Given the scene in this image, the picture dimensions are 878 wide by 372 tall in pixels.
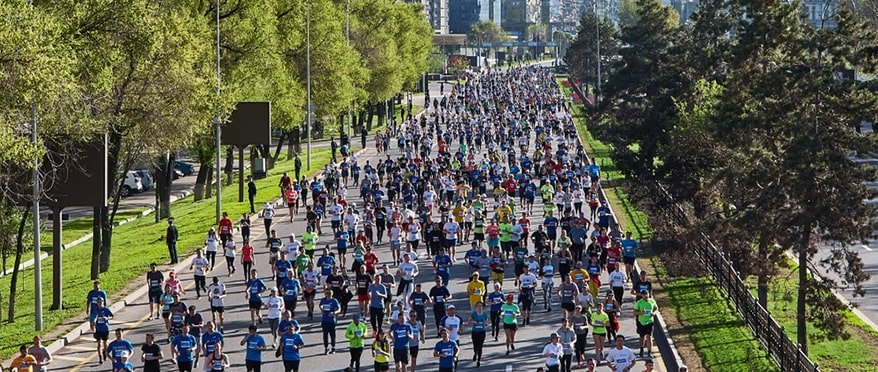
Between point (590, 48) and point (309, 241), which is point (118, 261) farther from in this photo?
point (590, 48)

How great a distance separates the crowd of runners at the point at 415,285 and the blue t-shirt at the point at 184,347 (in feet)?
0.07

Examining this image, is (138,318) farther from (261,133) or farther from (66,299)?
(261,133)

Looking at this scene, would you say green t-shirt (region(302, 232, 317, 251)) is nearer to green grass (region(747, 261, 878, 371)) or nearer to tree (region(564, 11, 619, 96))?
green grass (region(747, 261, 878, 371))

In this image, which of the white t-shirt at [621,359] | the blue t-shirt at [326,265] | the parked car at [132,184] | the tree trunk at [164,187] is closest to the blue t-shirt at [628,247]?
the blue t-shirt at [326,265]

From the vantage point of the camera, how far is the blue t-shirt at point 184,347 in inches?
897

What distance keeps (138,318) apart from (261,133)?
2084 cm

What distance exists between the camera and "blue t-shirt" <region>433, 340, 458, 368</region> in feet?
74.6

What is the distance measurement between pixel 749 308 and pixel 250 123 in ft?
81.1

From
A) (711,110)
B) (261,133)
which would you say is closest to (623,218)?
(711,110)

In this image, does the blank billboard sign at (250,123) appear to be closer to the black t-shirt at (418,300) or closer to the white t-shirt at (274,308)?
the white t-shirt at (274,308)

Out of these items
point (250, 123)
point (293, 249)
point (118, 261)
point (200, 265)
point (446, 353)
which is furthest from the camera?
point (250, 123)

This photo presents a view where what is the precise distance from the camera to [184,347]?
22781 millimetres

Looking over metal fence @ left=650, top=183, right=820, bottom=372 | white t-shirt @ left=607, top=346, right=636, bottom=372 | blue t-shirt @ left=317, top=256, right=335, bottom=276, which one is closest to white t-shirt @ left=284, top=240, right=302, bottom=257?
blue t-shirt @ left=317, top=256, right=335, bottom=276

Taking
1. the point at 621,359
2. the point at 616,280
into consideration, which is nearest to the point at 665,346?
the point at 616,280
